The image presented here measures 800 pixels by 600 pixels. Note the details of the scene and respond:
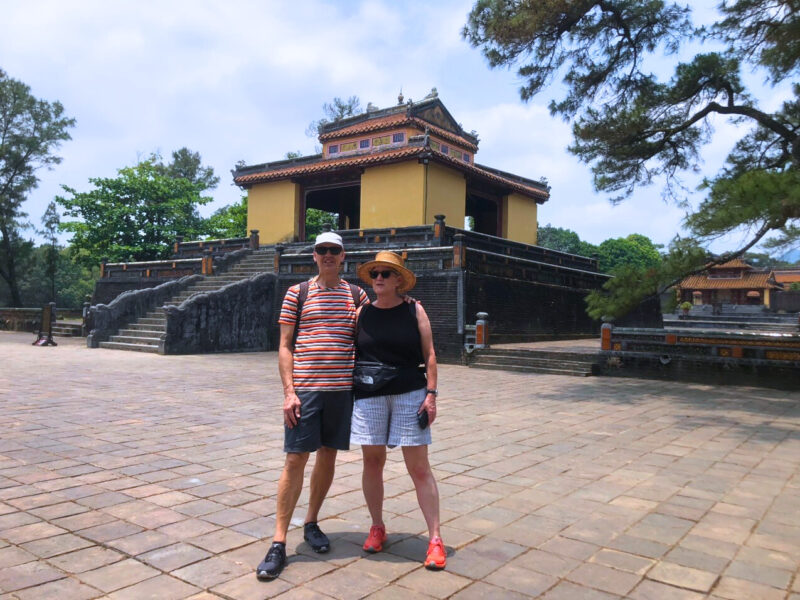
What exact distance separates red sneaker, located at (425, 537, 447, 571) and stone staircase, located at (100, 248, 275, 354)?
1282 centimetres

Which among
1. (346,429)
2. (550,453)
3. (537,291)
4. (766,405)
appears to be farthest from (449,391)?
(537,291)

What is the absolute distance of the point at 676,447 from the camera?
5574 mm

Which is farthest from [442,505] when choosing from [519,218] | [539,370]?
[519,218]

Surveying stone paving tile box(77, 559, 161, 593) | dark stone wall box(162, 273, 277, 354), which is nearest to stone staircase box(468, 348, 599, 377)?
dark stone wall box(162, 273, 277, 354)

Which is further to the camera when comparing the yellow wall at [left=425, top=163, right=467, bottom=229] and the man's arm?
the yellow wall at [left=425, top=163, right=467, bottom=229]

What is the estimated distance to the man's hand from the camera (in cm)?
284

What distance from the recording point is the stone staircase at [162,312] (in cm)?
1512

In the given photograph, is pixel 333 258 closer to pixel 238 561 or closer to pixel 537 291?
pixel 238 561

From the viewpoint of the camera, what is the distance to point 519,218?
78.1 feet

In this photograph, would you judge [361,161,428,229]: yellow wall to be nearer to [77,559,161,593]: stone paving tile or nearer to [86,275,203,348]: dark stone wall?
[86,275,203,348]: dark stone wall

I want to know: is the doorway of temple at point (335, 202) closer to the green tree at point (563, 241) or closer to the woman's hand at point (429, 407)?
the woman's hand at point (429, 407)

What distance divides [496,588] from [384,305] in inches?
56.0

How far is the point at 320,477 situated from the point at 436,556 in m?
0.71

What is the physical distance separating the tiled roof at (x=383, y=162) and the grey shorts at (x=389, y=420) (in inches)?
639
